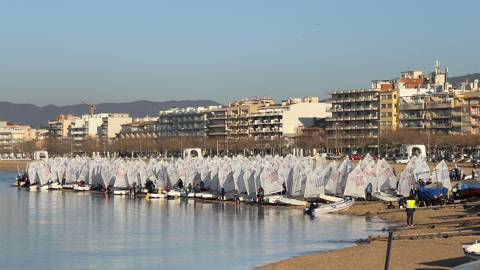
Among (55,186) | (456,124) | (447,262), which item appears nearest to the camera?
(447,262)

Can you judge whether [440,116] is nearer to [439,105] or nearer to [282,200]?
[439,105]

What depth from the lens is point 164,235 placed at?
39.5m

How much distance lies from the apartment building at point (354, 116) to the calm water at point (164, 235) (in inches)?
3328

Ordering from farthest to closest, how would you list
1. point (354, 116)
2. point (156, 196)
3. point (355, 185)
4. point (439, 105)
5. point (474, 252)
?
1. point (354, 116)
2. point (439, 105)
3. point (156, 196)
4. point (355, 185)
5. point (474, 252)

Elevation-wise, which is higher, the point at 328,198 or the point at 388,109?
the point at 388,109

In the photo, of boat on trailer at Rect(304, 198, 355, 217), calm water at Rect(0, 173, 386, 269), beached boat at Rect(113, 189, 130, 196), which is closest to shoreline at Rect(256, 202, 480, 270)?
calm water at Rect(0, 173, 386, 269)

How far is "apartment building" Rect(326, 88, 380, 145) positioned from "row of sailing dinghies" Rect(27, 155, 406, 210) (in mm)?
64970

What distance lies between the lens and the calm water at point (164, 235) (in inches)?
1218

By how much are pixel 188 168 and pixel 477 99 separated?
68681 mm

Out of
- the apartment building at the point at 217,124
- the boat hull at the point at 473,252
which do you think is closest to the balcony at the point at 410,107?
the apartment building at the point at 217,124

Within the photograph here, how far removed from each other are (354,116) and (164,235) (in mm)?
A: 108488

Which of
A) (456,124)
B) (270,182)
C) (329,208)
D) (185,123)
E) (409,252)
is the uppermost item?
(185,123)

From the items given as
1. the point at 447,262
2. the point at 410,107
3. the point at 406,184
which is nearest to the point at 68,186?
the point at 406,184

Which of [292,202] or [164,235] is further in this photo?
[292,202]
